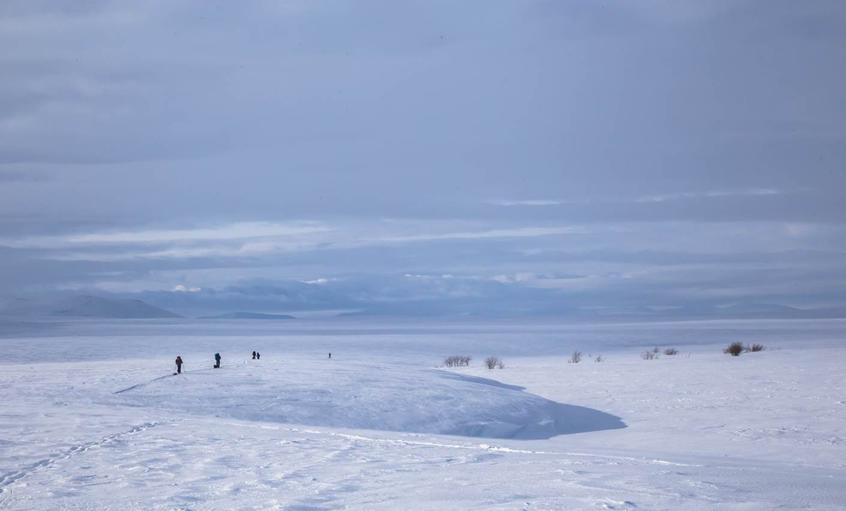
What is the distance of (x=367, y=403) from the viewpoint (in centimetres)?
2269

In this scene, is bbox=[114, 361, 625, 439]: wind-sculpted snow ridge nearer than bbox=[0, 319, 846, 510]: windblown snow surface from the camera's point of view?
No

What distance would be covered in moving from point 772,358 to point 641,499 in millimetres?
31683

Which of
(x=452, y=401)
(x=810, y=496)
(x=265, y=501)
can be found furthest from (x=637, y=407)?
(x=265, y=501)

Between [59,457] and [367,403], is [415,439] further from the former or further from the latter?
[59,457]

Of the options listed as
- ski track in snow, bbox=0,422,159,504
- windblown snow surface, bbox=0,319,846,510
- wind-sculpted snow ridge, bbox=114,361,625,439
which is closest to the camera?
windblown snow surface, bbox=0,319,846,510

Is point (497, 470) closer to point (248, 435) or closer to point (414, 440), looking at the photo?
point (414, 440)

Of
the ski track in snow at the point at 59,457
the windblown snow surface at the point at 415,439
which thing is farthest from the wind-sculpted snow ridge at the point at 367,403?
the ski track in snow at the point at 59,457

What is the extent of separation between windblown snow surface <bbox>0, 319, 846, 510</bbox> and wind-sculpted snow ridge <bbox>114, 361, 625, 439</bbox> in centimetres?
7

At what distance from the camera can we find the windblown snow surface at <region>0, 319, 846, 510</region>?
11094 millimetres

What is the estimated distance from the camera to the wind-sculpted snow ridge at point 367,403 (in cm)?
2112

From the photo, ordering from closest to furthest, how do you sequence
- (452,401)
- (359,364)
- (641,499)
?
(641,499), (452,401), (359,364)

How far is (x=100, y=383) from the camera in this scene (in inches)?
1011

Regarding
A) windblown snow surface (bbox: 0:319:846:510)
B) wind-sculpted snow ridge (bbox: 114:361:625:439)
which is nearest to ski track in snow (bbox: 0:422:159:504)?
windblown snow surface (bbox: 0:319:846:510)

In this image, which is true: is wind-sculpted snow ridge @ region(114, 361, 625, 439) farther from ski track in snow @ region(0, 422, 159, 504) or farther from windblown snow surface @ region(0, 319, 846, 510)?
ski track in snow @ region(0, 422, 159, 504)
